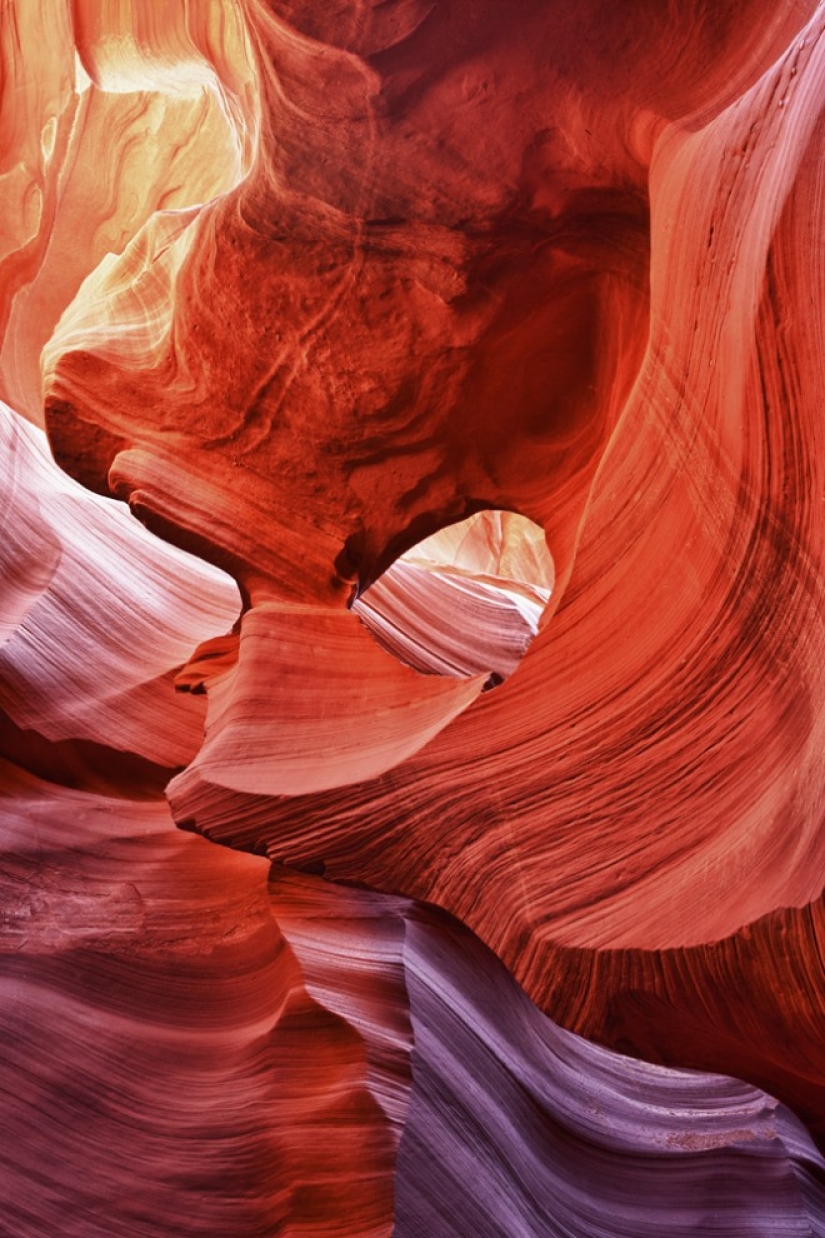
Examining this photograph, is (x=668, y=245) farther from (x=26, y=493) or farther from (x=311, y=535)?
(x=26, y=493)

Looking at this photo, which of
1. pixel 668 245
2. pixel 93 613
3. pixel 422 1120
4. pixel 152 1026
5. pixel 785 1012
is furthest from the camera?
pixel 93 613

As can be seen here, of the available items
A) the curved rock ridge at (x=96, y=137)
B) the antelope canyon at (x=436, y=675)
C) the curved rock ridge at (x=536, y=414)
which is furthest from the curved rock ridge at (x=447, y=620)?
the curved rock ridge at (x=96, y=137)

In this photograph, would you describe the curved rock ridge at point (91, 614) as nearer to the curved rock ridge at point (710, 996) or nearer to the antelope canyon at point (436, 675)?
the antelope canyon at point (436, 675)

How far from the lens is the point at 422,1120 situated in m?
3.46

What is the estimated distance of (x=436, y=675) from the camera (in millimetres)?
4113

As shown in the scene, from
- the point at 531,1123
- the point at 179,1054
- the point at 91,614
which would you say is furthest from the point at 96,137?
the point at 531,1123

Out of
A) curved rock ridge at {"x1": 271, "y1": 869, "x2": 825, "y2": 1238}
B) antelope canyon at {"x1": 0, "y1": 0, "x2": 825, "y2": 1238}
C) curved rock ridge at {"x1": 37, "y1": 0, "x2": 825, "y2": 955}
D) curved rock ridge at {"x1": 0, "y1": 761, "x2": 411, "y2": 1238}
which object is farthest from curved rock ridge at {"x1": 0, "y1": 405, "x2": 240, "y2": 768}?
curved rock ridge at {"x1": 271, "y1": 869, "x2": 825, "y2": 1238}

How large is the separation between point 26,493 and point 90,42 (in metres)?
2.02

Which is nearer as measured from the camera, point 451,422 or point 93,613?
point 451,422

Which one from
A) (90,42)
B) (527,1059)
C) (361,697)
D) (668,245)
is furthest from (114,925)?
(90,42)

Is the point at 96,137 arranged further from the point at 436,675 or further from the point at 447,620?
the point at 436,675

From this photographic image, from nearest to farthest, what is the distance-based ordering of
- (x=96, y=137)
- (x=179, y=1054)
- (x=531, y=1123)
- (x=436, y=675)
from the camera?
(x=179, y=1054) < (x=531, y=1123) < (x=436, y=675) < (x=96, y=137)

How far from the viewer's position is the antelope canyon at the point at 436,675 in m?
2.69

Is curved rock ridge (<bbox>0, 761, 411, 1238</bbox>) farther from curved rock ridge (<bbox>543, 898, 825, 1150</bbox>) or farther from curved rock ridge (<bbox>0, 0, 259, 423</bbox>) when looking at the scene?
curved rock ridge (<bbox>0, 0, 259, 423</bbox>)
